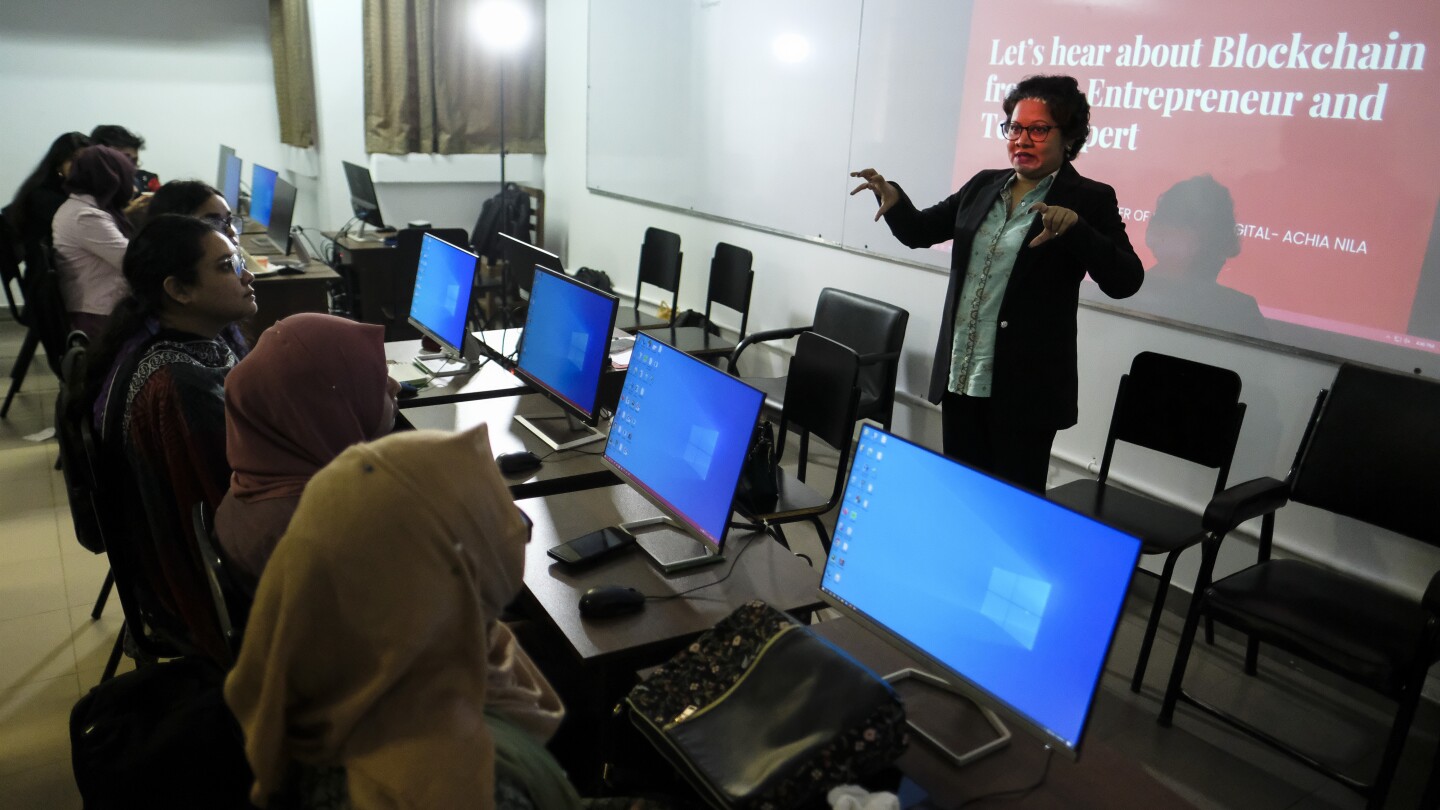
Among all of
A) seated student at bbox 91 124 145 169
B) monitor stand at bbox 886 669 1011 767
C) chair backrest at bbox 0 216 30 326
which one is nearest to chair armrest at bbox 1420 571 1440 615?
monitor stand at bbox 886 669 1011 767

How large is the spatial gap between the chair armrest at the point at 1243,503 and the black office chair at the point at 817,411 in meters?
0.94

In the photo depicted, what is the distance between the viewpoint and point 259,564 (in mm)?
1712

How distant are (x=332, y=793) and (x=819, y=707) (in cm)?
56

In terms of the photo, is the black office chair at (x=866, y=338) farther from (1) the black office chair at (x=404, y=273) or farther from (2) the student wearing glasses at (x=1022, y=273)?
(1) the black office chair at (x=404, y=273)

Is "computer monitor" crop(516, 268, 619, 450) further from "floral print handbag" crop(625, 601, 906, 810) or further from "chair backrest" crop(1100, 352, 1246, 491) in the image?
"chair backrest" crop(1100, 352, 1246, 491)

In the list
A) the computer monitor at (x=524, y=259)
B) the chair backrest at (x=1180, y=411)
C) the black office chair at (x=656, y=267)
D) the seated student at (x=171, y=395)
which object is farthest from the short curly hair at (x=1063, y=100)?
the black office chair at (x=656, y=267)

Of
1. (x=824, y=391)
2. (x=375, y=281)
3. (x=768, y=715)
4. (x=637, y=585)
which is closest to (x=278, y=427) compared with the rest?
(x=637, y=585)

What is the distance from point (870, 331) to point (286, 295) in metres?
2.77

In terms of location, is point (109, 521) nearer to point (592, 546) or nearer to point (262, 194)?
point (592, 546)

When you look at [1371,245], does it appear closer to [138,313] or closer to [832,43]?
[832,43]

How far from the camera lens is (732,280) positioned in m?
4.45

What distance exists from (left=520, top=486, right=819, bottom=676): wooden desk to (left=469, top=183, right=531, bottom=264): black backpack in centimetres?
440

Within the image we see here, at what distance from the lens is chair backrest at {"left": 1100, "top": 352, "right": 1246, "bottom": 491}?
2582 mm

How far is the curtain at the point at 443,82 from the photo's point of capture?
6.03 metres
